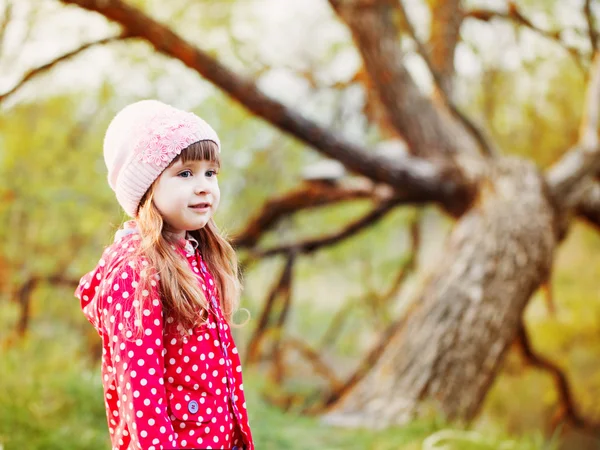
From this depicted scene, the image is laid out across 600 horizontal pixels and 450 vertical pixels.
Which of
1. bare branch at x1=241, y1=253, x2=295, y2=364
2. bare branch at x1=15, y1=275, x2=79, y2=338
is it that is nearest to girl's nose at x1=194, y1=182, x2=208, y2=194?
bare branch at x1=15, y1=275, x2=79, y2=338

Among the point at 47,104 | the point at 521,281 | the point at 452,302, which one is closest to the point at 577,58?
the point at 521,281

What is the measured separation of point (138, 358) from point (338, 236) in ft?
14.4

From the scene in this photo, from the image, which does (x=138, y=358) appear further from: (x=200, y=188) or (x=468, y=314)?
(x=468, y=314)

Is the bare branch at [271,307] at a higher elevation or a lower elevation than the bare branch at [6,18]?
lower

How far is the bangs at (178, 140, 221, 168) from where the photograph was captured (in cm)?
149

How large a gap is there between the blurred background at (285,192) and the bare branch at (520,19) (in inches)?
0.5

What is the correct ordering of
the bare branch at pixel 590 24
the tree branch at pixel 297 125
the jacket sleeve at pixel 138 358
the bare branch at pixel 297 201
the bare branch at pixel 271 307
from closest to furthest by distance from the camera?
the jacket sleeve at pixel 138 358 < the tree branch at pixel 297 125 < the bare branch at pixel 590 24 < the bare branch at pixel 297 201 < the bare branch at pixel 271 307

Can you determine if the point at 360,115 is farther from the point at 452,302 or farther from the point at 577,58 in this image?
the point at 452,302

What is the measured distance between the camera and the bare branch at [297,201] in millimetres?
5289

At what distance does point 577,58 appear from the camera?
Answer: 4.77m

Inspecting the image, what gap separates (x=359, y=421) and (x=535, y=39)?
11.8 ft

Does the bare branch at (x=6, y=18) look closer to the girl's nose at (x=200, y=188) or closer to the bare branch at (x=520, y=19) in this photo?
the girl's nose at (x=200, y=188)

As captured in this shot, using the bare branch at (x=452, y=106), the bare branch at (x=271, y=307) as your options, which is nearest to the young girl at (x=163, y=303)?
the bare branch at (x=452, y=106)

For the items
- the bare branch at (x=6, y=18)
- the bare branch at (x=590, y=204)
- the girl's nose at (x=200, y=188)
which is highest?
the bare branch at (x=6, y=18)
